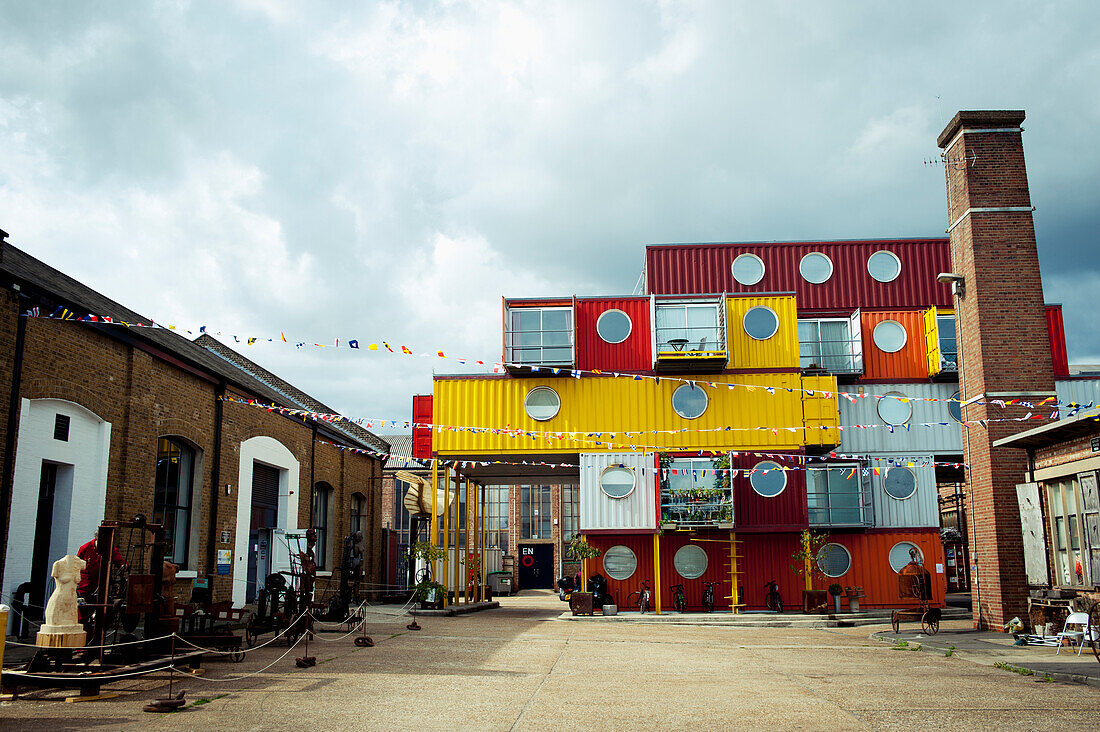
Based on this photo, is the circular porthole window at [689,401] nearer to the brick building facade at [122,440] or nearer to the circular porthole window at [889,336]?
the circular porthole window at [889,336]

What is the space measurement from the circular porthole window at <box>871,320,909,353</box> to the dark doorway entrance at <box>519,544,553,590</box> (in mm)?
25155

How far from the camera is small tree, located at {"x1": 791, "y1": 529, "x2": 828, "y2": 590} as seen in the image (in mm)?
24016

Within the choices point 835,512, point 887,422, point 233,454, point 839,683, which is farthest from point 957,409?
point 233,454

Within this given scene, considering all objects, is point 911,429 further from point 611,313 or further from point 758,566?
point 611,313

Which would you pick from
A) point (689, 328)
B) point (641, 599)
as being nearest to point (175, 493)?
point (641, 599)

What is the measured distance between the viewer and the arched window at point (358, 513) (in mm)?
28803

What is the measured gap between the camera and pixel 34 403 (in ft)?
42.9

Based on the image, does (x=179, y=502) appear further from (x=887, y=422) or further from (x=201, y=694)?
(x=887, y=422)

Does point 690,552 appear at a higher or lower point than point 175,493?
lower

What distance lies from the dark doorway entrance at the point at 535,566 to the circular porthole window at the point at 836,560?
A: 24667mm

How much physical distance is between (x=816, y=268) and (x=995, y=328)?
569 inches

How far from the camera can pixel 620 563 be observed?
24984mm

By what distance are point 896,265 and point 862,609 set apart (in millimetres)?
12665

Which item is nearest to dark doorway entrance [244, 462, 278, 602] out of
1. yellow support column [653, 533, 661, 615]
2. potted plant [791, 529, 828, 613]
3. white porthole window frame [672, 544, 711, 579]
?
yellow support column [653, 533, 661, 615]
